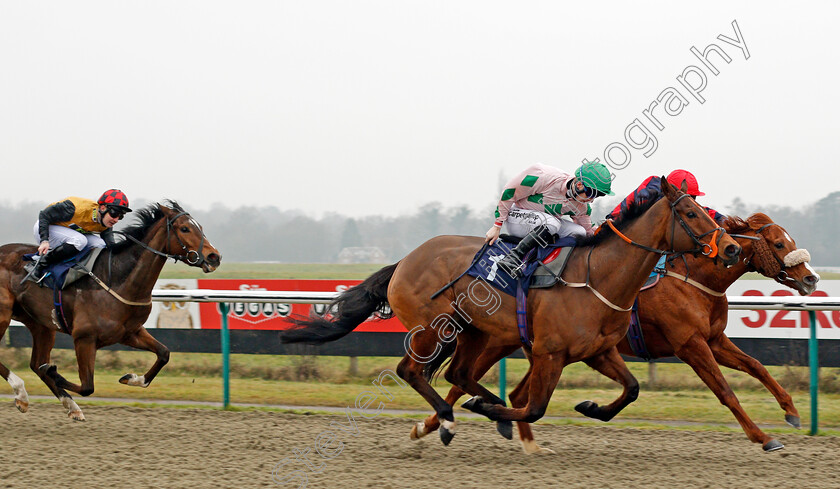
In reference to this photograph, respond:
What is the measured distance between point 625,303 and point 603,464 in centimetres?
92

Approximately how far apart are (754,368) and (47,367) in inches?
186

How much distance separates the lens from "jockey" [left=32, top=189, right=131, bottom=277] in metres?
5.86

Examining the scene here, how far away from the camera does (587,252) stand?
4484 millimetres

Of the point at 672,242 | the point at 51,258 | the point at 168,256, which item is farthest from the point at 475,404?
the point at 51,258

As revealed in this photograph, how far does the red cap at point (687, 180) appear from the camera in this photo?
429cm

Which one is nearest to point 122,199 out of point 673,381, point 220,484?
point 220,484

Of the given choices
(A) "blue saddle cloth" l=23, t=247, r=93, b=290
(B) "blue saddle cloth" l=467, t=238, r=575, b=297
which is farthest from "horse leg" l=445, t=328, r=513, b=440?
(A) "blue saddle cloth" l=23, t=247, r=93, b=290

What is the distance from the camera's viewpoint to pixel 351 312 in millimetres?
5250

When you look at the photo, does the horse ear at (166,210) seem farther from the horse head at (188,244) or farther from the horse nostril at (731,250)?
the horse nostril at (731,250)

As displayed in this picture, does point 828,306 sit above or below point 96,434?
above

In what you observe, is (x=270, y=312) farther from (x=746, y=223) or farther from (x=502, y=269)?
(x=746, y=223)

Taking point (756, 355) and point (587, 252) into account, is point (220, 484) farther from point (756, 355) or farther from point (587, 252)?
point (756, 355)

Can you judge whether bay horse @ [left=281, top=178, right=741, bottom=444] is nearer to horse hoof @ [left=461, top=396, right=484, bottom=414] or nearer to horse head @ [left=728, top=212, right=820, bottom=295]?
horse hoof @ [left=461, top=396, right=484, bottom=414]

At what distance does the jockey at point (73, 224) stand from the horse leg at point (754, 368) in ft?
14.0
